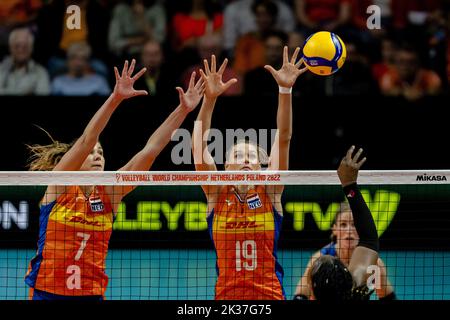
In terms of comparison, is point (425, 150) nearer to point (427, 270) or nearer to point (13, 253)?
point (427, 270)

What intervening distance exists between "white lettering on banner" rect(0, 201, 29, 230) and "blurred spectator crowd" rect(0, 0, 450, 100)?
183cm

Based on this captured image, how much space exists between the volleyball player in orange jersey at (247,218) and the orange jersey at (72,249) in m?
0.99

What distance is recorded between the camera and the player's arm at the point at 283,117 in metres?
8.26

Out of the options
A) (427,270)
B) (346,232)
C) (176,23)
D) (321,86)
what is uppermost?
(176,23)

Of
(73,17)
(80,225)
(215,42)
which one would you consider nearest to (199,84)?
Result: (80,225)

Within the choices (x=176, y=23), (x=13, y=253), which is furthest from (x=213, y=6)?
(x=13, y=253)

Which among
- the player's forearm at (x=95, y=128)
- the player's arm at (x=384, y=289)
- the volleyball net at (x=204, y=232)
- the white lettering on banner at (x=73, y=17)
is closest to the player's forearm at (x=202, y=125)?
the player's forearm at (x=95, y=128)

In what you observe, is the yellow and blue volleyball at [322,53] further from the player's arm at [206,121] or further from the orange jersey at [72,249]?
the orange jersey at [72,249]

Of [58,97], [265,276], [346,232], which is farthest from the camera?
[58,97]

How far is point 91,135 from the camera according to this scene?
8086 mm

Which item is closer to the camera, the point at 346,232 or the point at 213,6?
the point at 346,232

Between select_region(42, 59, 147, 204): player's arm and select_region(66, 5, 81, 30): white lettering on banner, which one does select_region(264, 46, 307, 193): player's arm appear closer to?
select_region(42, 59, 147, 204): player's arm

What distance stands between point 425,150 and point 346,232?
397 centimetres

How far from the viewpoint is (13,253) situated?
1377 centimetres
